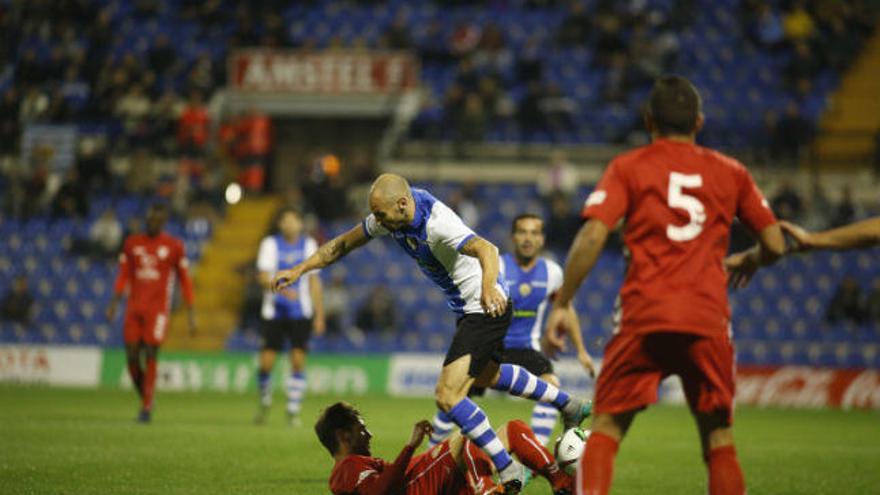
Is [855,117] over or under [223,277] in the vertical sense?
over

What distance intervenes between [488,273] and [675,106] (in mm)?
2172

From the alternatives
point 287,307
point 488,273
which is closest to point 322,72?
point 287,307

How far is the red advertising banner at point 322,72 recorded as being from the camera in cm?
3100

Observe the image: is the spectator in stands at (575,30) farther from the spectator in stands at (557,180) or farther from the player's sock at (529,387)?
the player's sock at (529,387)

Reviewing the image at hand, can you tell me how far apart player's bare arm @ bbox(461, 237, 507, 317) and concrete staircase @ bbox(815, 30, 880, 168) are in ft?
69.8

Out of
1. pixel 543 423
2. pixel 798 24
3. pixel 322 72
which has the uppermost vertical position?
pixel 798 24

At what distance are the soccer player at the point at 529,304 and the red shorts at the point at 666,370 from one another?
179 inches

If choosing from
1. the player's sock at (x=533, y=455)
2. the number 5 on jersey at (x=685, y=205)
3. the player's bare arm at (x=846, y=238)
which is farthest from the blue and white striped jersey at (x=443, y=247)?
the player's bare arm at (x=846, y=238)

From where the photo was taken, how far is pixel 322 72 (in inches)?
1232

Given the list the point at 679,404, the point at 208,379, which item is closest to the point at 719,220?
the point at 679,404

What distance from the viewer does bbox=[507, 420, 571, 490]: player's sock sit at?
26.9ft

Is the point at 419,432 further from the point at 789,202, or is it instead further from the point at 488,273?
the point at 789,202

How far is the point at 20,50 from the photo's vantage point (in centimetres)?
3281

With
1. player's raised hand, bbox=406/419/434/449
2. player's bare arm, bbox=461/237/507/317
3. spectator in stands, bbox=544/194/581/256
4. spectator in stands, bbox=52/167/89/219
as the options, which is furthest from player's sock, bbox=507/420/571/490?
spectator in stands, bbox=52/167/89/219
